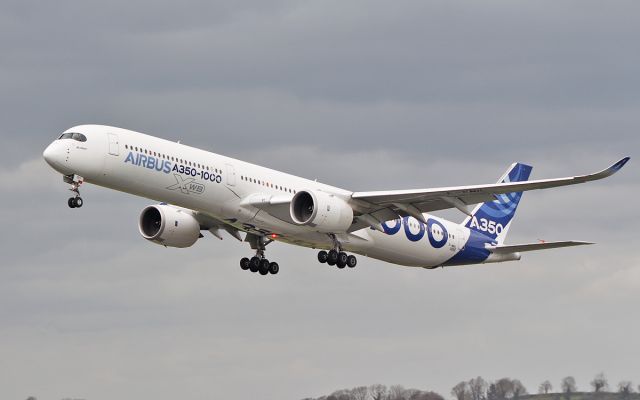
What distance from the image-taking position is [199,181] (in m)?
65.8

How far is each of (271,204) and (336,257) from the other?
5.17 meters

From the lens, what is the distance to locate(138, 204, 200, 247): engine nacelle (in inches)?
2859

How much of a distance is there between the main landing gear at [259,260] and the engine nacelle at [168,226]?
312cm

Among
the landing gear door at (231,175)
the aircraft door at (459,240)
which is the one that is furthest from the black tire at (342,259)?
the aircraft door at (459,240)

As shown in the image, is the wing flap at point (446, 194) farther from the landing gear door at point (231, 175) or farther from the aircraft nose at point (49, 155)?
the aircraft nose at point (49, 155)

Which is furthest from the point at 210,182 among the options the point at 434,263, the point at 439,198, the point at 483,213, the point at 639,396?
the point at 639,396

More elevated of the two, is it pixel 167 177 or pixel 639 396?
pixel 167 177

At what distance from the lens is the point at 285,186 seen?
70.2m

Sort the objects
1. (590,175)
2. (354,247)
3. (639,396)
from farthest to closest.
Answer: (639,396), (354,247), (590,175)

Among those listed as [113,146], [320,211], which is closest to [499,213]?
[320,211]

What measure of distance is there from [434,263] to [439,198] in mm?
9614

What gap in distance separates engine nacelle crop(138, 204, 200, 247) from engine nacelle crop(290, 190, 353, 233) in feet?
25.7

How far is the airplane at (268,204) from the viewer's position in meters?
63.4

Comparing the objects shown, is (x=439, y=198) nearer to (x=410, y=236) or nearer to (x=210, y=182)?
(x=410, y=236)
